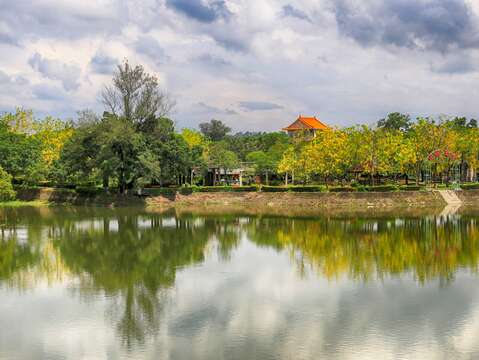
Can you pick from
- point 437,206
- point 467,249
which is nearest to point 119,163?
point 437,206

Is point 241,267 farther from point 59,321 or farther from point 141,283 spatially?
point 59,321

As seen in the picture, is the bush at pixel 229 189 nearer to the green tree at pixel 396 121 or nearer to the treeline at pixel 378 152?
the treeline at pixel 378 152

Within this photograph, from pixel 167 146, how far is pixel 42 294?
136 ft

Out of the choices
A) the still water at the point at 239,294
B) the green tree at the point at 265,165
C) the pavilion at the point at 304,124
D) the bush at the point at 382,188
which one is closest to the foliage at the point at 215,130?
the pavilion at the point at 304,124

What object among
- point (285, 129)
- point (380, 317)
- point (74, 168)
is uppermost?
point (285, 129)

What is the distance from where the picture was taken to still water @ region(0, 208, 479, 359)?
14648mm

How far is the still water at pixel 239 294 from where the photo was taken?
14648 mm

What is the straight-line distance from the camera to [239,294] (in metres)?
20.2

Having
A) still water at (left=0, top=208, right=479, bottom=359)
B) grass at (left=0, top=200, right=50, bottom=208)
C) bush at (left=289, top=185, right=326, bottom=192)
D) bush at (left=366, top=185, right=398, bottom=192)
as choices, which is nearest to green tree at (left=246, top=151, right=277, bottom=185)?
bush at (left=289, top=185, right=326, bottom=192)

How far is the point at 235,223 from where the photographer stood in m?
43.8

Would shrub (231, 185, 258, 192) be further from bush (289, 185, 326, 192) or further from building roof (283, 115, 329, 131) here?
building roof (283, 115, 329, 131)

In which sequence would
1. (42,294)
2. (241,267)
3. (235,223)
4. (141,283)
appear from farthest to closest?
(235,223) → (241,267) → (141,283) → (42,294)

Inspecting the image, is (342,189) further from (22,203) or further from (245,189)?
(22,203)

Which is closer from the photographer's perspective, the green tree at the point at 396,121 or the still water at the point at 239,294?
the still water at the point at 239,294
